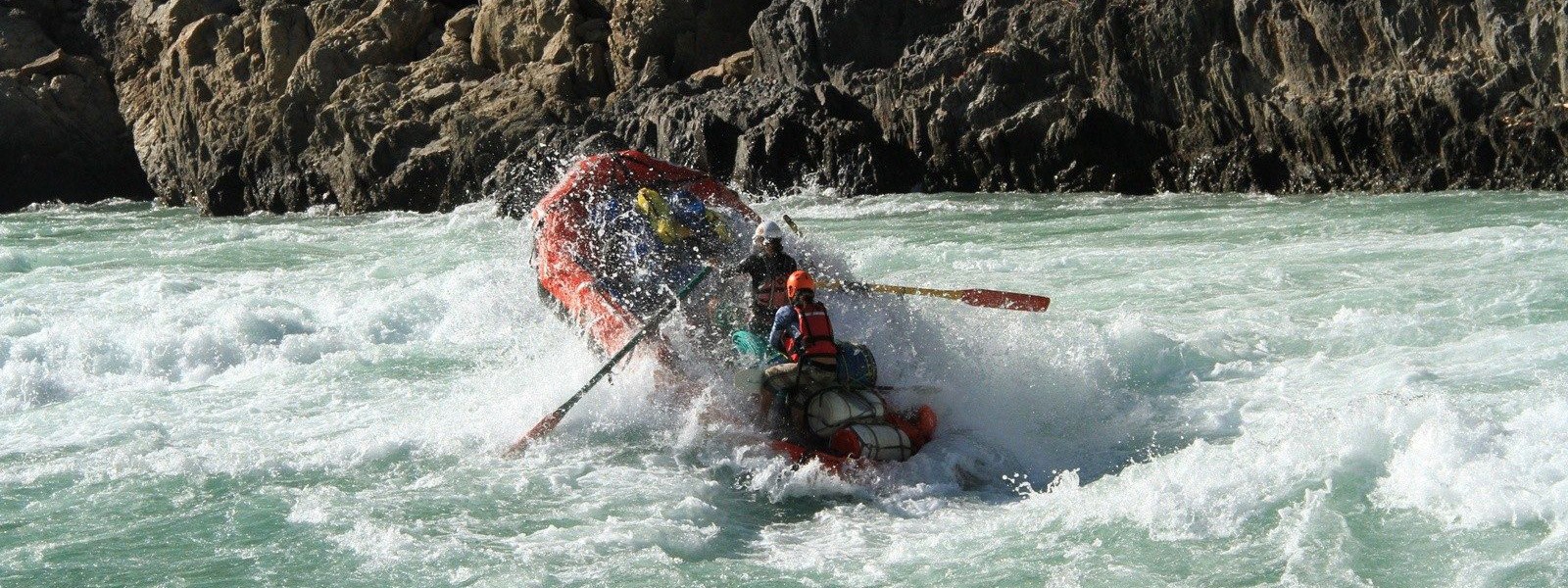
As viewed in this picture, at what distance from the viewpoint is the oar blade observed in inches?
319

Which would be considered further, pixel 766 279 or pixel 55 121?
pixel 55 121

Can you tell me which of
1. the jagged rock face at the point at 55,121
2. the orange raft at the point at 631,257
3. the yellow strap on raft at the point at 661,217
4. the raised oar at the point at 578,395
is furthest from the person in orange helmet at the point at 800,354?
the jagged rock face at the point at 55,121

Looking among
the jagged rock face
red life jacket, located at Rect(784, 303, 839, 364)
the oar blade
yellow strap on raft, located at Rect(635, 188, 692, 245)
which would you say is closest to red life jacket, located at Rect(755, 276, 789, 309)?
red life jacket, located at Rect(784, 303, 839, 364)

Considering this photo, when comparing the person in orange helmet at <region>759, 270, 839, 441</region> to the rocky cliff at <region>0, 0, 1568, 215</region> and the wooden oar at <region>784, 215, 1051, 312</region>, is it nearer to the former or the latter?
the wooden oar at <region>784, 215, 1051, 312</region>

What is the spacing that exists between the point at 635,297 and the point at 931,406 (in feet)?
6.48

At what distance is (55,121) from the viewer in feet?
85.3

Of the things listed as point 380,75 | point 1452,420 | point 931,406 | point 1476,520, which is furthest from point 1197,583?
point 380,75

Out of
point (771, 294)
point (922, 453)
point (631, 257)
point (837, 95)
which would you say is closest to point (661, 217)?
point (631, 257)

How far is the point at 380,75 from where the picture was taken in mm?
22141

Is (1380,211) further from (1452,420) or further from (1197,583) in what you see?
(1197,583)

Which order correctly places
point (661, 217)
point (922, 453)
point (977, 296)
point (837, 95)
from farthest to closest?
1. point (837, 95)
2. point (661, 217)
3. point (977, 296)
4. point (922, 453)

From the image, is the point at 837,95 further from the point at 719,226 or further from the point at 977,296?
the point at 977,296

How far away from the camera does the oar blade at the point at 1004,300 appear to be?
8.10 metres

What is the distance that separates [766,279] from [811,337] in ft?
2.62
